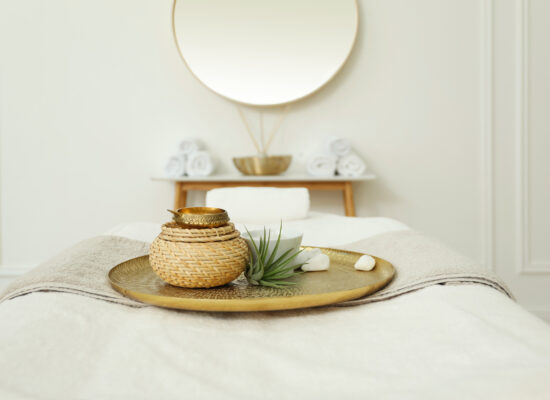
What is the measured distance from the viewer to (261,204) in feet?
4.63

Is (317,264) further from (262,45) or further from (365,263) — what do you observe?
(262,45)

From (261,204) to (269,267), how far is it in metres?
0.69

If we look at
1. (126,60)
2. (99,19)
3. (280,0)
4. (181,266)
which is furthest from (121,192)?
(181,266)

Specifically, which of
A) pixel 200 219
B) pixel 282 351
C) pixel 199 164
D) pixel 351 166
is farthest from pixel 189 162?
pixel 282 351

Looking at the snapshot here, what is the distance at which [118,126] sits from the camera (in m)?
2.42

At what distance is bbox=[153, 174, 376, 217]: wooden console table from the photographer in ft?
6.86

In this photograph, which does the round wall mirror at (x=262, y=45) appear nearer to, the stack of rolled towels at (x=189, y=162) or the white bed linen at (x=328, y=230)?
the stack of rolled towels at (x=189, y=162)

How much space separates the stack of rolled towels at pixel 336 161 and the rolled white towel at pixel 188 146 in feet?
1.72

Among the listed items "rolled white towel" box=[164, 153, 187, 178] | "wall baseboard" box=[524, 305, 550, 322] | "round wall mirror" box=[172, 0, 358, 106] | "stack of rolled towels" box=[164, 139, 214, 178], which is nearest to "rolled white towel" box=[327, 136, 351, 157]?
"round wall mirror" box=[172, 0, 358, 106]

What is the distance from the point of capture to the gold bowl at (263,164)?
214 cm

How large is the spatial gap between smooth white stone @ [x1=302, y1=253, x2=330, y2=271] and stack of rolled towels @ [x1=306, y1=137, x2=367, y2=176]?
53.3 inches

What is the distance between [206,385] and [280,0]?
2.18 metres

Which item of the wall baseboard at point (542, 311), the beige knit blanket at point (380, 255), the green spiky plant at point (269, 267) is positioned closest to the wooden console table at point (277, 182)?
the wall baseboard at point (542, 311)

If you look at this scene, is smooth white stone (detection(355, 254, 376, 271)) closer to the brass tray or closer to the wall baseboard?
the brass tray
